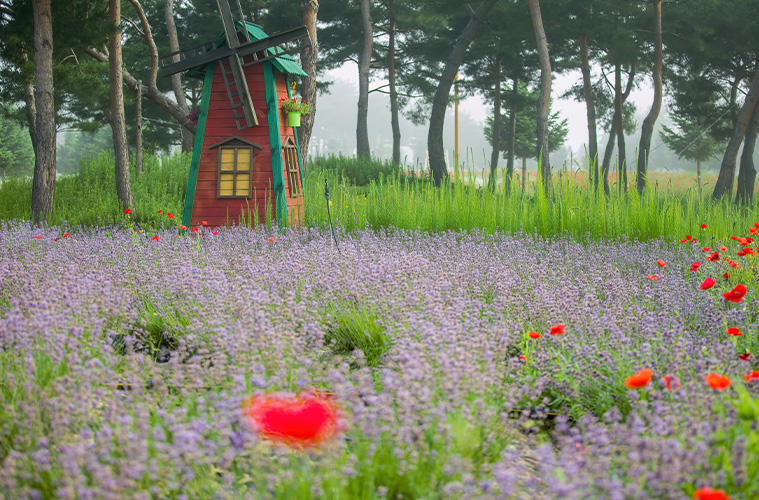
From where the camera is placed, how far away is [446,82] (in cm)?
1916

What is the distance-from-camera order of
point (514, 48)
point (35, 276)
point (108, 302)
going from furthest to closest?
point (514, 48), point (35, 276), point (108, 302)

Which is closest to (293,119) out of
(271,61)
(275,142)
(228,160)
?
(275,142)

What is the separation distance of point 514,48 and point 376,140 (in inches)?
5690

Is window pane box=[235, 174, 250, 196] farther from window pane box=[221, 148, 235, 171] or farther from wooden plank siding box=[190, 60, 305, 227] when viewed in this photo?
window pane box=[221, 148, 235, 171]

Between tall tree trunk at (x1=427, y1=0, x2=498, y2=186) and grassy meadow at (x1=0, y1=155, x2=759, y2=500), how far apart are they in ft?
41.2

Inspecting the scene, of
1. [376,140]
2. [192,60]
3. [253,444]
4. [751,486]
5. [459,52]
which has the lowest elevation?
[751,486]

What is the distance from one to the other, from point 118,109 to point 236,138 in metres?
3.63

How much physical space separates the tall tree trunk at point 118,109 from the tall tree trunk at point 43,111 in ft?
3.99

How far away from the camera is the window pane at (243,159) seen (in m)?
9.18

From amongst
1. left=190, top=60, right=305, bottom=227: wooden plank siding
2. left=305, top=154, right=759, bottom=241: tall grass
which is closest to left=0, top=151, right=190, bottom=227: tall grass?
left=190, top=60, right=305, bottom=227: wooden plank siding

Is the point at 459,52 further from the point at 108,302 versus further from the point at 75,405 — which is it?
the point at 75,405

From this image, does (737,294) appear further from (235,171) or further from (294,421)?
(235,171)

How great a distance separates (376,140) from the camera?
166m

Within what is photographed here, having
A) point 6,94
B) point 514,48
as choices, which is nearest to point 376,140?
point 514,48
